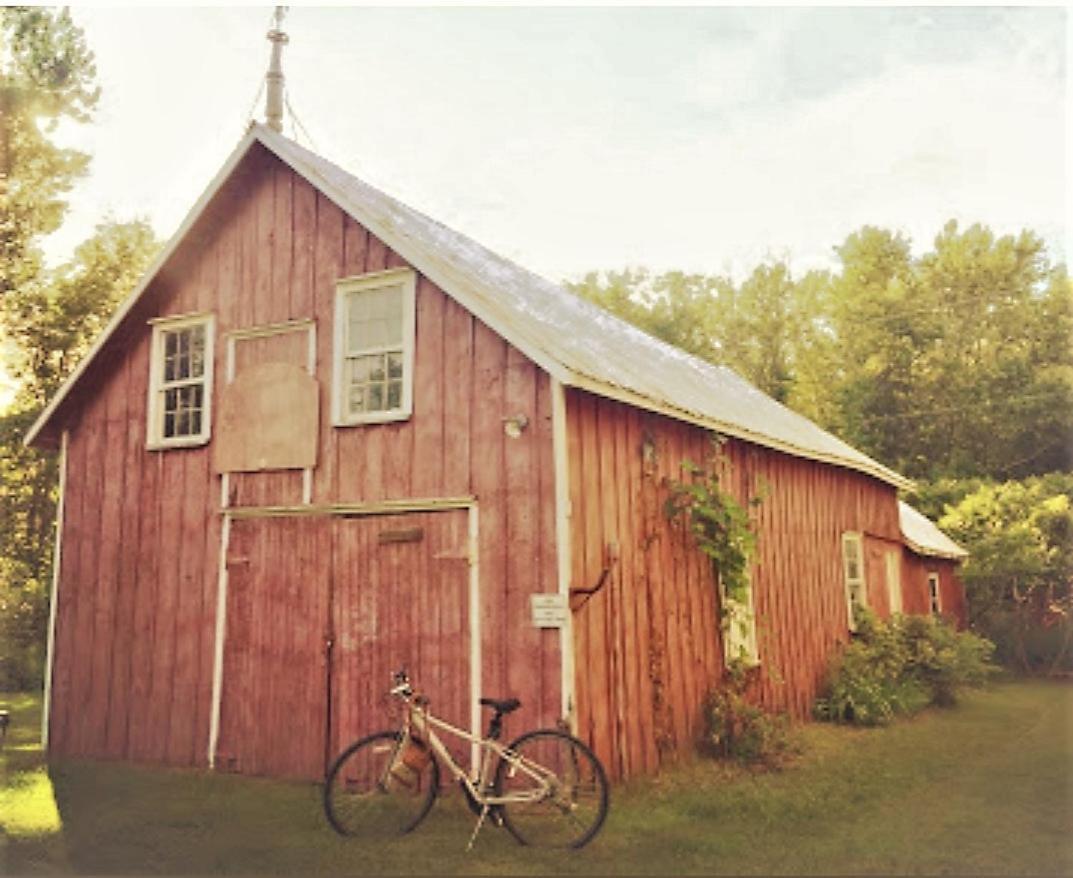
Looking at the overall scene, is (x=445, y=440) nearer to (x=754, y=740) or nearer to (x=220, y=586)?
(x=220, y=586)

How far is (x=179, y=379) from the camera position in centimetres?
1166

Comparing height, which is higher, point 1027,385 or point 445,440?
point 1027,385

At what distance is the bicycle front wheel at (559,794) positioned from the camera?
7176 mm

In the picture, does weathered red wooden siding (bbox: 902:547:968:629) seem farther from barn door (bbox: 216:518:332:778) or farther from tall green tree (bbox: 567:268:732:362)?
tall green tree (bbox: 567:268:732:362)

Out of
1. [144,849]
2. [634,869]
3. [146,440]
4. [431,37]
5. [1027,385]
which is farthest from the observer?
[1027,385]

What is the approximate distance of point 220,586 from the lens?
10625 mm

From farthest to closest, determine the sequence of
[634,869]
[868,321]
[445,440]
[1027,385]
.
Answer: [868,321] → [1027,385] → [445,440] → [634,869]

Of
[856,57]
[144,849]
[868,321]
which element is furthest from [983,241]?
[144,849]

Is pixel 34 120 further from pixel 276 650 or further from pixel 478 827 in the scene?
pixel 478 827

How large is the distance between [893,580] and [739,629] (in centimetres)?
830

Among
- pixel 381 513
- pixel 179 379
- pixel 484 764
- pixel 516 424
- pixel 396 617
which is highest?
pixel 179 379

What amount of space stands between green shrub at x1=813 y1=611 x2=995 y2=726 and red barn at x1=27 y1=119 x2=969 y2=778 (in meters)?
1.41

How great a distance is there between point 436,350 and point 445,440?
98 centimetres

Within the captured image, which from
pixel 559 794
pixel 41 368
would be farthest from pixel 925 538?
pixel 41 368
